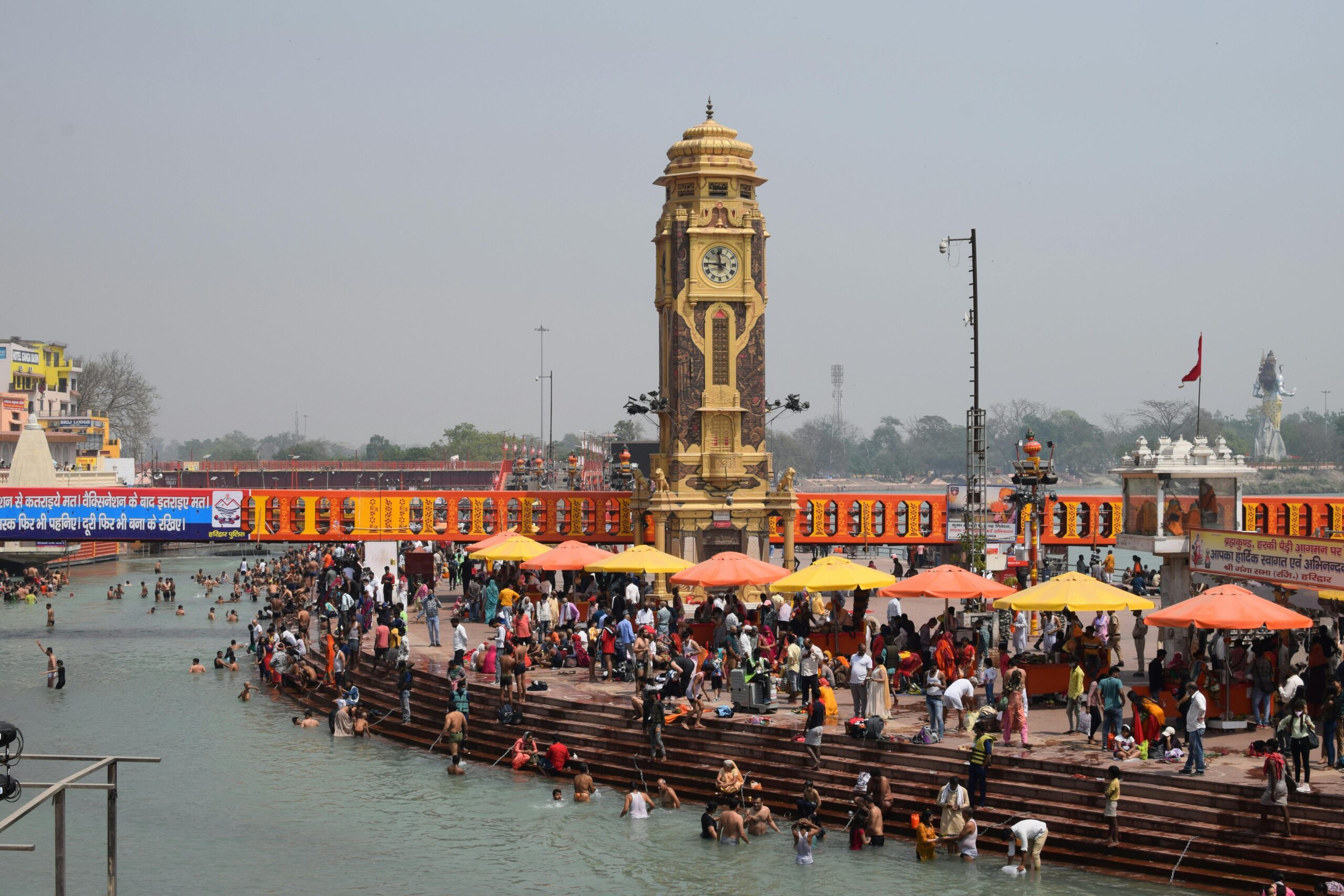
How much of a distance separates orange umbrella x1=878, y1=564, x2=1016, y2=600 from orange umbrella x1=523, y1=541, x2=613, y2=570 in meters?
8.34

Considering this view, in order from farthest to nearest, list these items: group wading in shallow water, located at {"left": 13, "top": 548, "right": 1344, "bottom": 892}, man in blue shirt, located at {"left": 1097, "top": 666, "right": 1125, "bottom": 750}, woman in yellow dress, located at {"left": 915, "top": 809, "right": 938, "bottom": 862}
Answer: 1. man in blue shirt, located at {"left": 1097, "top": 666, "right": 1125, "bottom": 750}
2. group wading in shallow water, located at {"left": 13, "top": 548, "right": 1344, "bottom": 892}
3. woman in yellow dress, located at {"left": 915, "top": 809, "right": 938, "bottom": 862}

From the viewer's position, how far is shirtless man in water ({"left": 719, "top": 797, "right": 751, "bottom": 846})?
22.2 metres

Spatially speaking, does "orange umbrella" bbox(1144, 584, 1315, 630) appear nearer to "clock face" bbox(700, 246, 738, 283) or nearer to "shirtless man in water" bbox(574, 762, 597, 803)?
"shirtless man in water" bbox(574, 762, 597, 803)

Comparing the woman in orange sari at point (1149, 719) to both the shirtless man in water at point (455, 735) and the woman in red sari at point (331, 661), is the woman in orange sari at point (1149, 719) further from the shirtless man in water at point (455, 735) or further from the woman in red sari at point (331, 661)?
the woman in red sari at point (331, 661)

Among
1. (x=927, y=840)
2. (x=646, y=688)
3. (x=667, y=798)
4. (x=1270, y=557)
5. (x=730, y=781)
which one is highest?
(x=1270, y=557)

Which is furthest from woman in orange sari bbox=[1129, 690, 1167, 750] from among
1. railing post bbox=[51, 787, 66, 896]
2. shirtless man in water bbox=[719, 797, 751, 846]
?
railing post bbox=[51, 787, 66, 896]

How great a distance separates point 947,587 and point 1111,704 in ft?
17.8

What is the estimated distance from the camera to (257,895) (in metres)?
21.7

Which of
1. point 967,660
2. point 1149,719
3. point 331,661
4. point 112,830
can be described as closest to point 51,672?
point 331,661

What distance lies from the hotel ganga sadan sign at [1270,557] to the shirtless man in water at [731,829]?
10.1 m

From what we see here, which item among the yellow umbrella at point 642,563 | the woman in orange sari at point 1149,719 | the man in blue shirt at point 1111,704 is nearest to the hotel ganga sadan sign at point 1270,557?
the woman in orange sari at point 1149,719

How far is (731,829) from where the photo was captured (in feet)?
73.0

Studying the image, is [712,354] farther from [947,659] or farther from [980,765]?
[980,765]

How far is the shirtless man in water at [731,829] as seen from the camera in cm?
2219
